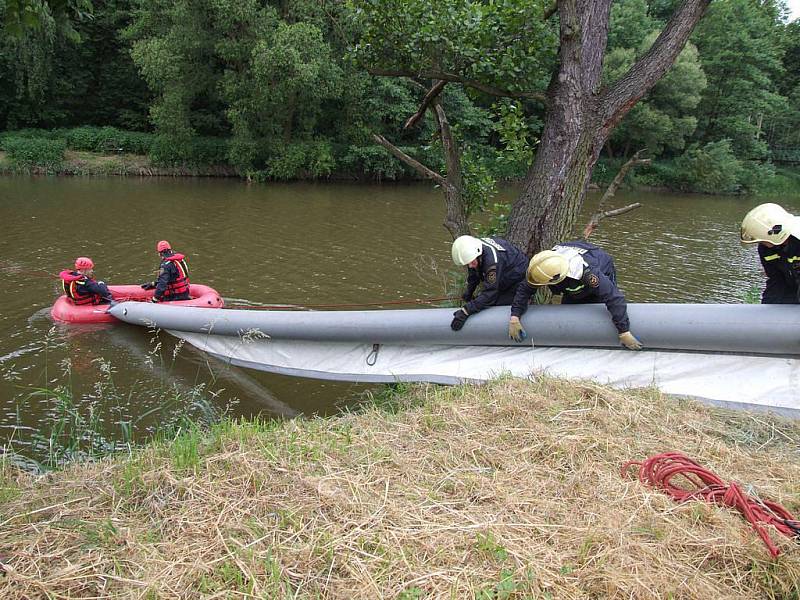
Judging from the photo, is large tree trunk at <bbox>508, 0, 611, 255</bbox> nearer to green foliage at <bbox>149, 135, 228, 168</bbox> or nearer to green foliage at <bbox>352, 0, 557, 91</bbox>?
green foliage at <bbox>352, 0, 557, 91</bbox>

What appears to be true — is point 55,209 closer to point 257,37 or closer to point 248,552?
point 257,37

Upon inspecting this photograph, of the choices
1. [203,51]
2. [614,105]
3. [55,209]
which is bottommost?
[55,209]

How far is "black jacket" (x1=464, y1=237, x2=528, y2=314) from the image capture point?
5.06 m

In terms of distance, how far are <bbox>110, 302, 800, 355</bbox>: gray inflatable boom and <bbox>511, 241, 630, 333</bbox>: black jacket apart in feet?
0.40

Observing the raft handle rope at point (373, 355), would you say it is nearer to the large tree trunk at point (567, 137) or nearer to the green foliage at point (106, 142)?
the large tree trunk at point (567, 137)

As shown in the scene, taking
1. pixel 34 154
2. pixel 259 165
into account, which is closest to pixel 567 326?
pixel 259 165

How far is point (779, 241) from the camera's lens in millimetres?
4199

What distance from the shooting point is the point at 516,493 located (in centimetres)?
285

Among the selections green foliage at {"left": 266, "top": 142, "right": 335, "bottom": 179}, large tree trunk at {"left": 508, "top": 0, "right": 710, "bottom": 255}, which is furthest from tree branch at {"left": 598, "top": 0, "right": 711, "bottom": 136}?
green foliage at {"left": 266, "top": 142, "right": 335, "bottom": 179}

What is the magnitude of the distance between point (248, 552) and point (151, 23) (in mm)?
32924

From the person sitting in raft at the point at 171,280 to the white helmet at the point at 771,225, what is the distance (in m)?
6.80

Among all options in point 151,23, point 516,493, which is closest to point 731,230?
point 516,493

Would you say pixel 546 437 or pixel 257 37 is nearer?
pixel 546 437

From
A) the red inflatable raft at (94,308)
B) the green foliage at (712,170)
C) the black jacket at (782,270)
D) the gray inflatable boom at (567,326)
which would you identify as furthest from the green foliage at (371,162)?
the black jacket at (782,270)
